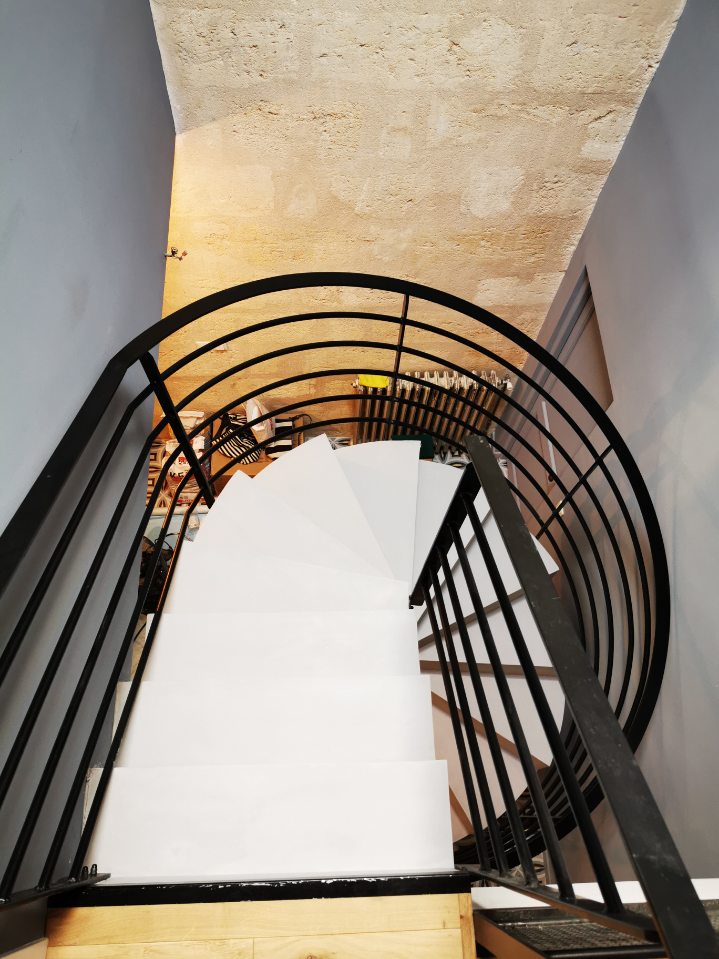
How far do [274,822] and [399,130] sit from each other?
283cm

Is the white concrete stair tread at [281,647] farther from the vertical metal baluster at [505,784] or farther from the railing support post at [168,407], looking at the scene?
the railing support post at [168,407]

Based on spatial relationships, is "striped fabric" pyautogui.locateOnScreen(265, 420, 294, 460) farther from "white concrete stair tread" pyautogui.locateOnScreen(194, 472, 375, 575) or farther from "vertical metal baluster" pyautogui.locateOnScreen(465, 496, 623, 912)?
"vertical metal baluster" pyautogui.locateOnScreen(465, 496, 623, 912)

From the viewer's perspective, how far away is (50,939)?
3.73 feet

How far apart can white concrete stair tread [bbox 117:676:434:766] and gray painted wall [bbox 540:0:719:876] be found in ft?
3.49

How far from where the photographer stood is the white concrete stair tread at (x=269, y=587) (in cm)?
228

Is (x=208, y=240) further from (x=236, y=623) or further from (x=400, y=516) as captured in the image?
A: (x=236, y=623)

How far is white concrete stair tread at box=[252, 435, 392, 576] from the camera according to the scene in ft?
9.32

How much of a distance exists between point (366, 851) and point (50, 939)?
58cm

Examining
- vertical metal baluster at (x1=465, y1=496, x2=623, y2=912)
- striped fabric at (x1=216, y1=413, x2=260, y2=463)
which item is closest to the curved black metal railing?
vertical metal baluster at (x1=465, y1=496, x2=623, y2=912)

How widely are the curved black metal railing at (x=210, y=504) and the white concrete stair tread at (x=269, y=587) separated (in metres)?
0.13

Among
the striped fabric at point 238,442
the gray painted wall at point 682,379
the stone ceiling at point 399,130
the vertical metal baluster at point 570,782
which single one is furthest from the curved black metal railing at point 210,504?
the stone ceiling at point 399,130

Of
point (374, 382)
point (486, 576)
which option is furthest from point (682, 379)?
point (374, 382)

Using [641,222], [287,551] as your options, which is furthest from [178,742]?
[641,222]

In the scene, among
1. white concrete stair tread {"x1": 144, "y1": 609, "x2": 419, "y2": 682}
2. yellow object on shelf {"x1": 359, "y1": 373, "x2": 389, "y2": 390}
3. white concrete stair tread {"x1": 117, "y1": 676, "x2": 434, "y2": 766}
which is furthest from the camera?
yellow object on shelf {"x1": 359, "y1": 373, "x2": 389, "y2": 390}
